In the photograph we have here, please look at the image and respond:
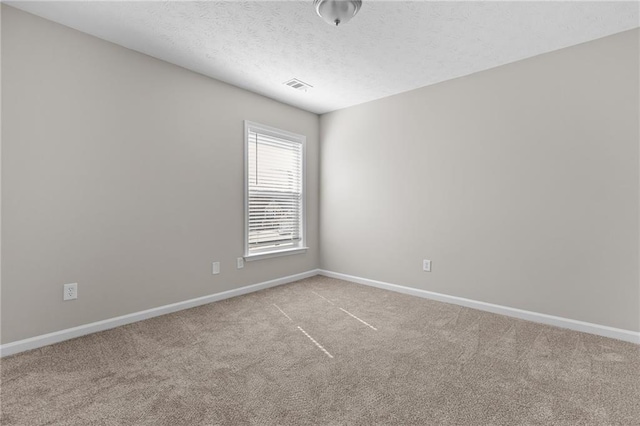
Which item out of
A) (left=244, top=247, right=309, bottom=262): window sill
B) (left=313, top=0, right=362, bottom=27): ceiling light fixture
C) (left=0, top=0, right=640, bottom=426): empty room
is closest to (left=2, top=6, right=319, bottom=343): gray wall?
(left=0, top=0, right=640, bottom=426): empty room

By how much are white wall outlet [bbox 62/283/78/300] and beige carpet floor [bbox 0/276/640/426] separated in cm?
33

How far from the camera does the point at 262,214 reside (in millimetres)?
3920

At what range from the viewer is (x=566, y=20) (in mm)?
2291

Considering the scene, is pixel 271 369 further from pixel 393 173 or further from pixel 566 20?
pixel 566 20

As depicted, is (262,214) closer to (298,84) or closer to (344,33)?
(298,84)

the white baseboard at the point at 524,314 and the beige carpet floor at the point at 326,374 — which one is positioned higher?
the white baseboard at the point at 524,314

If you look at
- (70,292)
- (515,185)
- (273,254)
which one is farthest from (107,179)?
(515,185)

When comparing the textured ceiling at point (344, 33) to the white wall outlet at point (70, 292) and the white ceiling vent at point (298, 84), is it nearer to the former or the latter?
the white ceiling vent at point (298, 84)

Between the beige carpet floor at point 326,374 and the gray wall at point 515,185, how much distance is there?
0.45 m

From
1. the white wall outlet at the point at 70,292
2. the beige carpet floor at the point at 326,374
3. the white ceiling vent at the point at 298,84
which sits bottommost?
the beige carpet floor at the point at 326,374

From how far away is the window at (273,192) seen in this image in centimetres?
377

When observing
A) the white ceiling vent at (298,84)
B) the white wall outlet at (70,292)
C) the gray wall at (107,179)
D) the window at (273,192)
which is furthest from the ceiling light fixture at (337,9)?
the white wall outlet at (70,292)

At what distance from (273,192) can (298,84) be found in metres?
1.37

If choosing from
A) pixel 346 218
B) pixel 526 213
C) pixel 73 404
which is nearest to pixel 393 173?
pixel 346 218
